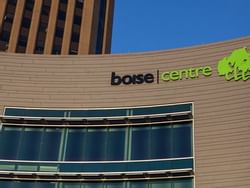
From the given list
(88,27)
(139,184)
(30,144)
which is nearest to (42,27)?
(88,27)

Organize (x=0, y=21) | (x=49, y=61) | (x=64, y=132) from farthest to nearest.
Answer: (x=0, y=21), (x=49, y=61), (x=64, y=132)

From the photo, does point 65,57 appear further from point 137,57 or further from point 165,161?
point 165,161

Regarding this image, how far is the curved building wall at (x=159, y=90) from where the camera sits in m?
32.7

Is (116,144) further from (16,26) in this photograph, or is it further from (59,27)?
(59,27)

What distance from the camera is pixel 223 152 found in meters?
32.5

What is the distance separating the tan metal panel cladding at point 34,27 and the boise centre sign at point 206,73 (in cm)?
2979

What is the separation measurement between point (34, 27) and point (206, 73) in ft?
117

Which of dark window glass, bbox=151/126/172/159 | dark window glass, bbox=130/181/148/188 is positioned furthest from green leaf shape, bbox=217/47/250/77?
dark window glass, bbox=130/181/148/188

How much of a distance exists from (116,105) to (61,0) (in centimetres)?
3808

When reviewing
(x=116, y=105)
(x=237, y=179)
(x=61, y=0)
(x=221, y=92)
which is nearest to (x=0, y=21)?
(x=61, y=0)

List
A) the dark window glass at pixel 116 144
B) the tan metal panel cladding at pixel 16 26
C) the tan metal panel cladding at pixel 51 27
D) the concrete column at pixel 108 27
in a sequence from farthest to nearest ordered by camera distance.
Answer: the concrete column at pixel 108 27
the tan metal panel cladding at pixel 51 27
the tan metal panel cladding at pixel 16 26
the dark window glass at pixel 116 144

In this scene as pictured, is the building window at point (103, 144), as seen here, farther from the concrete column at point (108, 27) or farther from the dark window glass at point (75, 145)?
the concrete column at point (108, 27)

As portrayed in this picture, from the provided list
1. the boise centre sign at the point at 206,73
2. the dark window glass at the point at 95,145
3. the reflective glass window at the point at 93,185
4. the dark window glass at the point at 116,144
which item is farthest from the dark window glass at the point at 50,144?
the boise centre sign at the point at 206,73

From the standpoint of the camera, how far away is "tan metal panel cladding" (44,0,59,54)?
65562 mm
